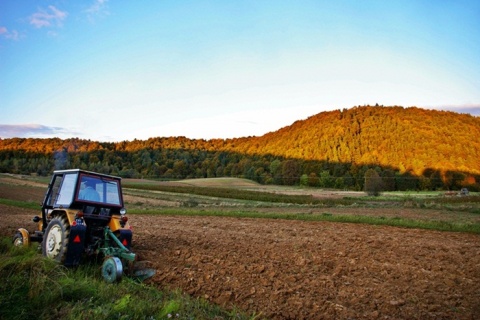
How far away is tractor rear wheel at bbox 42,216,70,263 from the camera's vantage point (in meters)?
8.00

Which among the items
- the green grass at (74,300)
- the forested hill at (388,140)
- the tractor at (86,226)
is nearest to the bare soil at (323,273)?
the green grass at (74,300)

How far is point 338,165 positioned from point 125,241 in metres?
91.9

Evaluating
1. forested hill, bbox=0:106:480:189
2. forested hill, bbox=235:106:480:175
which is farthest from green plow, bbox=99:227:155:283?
forested hill, bbox=235:106:480:175

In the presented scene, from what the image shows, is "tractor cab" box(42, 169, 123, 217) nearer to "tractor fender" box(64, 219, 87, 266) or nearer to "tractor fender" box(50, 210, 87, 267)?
"tractor fender" box(50, 210, 87, 267)

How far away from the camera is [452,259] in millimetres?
10391

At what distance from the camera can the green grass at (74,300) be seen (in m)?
4.92

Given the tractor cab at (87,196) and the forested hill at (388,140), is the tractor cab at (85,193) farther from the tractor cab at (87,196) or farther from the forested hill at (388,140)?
the forested hill at (388,140)

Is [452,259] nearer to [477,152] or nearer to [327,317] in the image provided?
[327,317]

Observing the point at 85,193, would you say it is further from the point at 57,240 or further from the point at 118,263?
the point at 118,263

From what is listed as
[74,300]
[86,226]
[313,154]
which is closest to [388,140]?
[313,154]

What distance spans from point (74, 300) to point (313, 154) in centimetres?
10357

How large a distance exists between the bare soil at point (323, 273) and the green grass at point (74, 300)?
0.87 metres

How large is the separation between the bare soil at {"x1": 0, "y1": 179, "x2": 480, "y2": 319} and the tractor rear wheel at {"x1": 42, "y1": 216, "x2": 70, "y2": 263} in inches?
80.3

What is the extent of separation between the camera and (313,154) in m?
106
